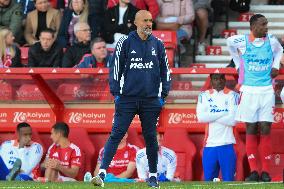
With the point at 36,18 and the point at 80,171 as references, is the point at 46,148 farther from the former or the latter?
the point at 36,18

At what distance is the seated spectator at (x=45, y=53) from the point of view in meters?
17.7

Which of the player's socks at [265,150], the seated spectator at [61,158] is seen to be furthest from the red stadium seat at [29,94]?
the player's socks at [265,150]

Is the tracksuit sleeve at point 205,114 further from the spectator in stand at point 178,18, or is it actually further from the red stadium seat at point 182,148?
the spectator in stand at point 178,18

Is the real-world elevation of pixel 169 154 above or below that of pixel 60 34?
below

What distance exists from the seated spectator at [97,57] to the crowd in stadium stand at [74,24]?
0.36m

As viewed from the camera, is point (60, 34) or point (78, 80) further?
point (60, 34)

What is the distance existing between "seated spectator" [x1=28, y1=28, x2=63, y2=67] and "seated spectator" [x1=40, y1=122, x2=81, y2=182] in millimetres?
1579

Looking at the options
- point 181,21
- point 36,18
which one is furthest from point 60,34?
point 181,21

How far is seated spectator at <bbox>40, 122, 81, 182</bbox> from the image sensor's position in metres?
16.3

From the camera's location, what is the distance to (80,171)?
54.7 feet

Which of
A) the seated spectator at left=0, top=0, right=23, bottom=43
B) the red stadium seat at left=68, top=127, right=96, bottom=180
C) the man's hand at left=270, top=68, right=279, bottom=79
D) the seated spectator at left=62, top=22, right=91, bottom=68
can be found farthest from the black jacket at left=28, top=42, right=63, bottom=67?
the man's hand at left=270, top=68, right=279, bottom=79

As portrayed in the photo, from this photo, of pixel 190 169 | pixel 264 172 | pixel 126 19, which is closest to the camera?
pixel 264 172

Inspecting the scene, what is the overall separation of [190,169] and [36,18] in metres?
4.32

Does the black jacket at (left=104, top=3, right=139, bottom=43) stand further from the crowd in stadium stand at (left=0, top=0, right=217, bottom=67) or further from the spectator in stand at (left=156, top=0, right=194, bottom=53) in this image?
the spectator in stand at (left=156, top=0, right=194, bottom=53)
